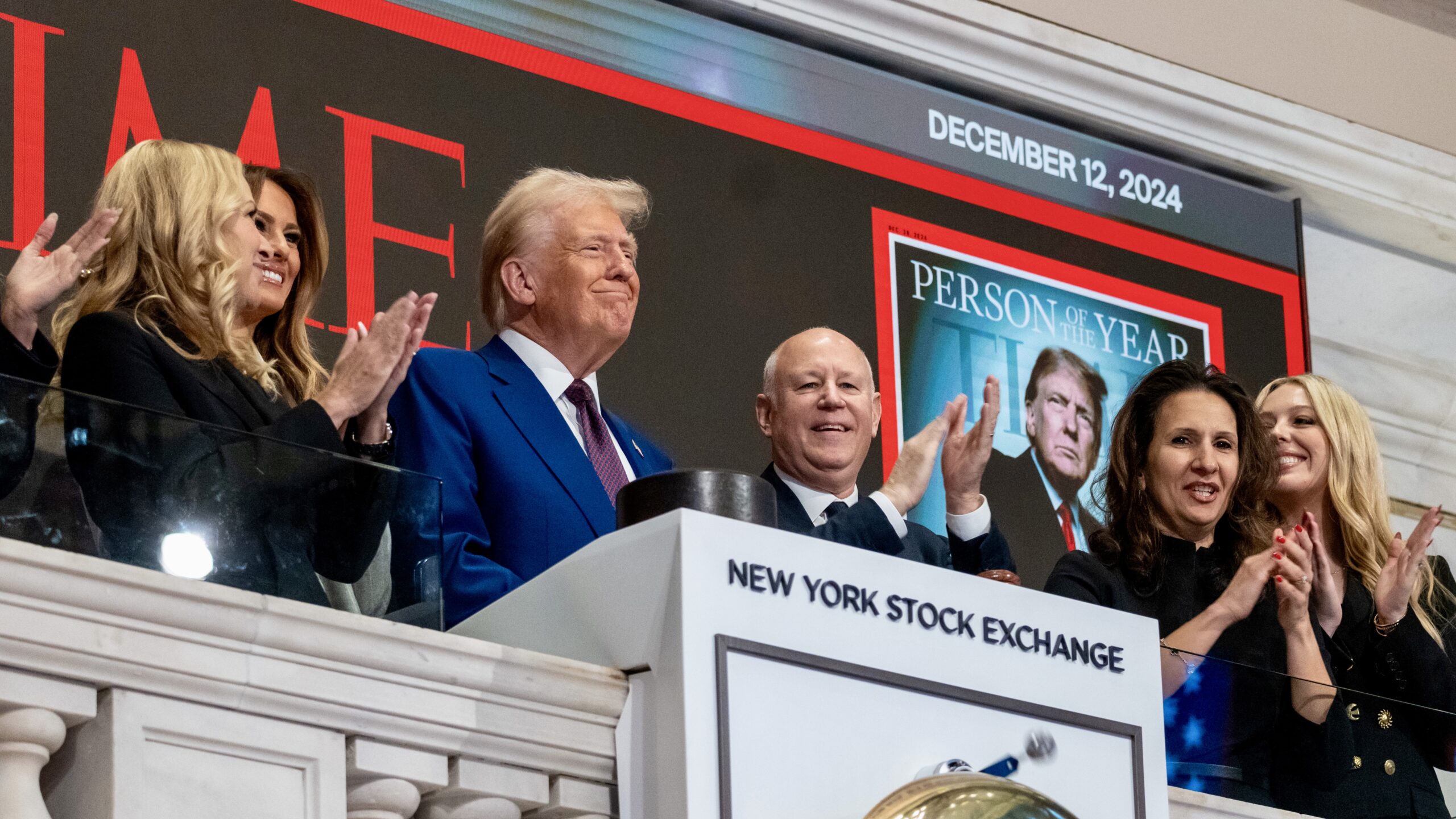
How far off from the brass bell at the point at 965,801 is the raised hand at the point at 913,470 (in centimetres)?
102

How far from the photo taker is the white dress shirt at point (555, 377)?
297cm

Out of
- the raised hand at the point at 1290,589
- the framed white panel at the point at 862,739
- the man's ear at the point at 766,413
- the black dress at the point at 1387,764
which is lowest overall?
the framed white panel at the point at 862,739

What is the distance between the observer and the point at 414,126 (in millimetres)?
4367

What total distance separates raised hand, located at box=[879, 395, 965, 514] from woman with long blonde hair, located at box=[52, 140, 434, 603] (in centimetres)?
79

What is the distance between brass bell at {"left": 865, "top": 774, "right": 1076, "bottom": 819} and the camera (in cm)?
204

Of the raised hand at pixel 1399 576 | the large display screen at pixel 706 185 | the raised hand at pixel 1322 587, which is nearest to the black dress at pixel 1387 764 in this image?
the raised hand at pixel 1322 587

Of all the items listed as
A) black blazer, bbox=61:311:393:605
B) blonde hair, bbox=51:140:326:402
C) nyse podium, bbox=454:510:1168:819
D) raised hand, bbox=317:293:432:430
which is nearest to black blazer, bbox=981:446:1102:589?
blonde hair, bbox=51:140:326:402

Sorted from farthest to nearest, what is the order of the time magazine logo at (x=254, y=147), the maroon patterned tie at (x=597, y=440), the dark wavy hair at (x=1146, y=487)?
1. the time magazine logo at (x=254, y=147)
2. the dark wavy hair at (x=1146, y=487)
3. the maroon patterned tie at (x=597, y=440)

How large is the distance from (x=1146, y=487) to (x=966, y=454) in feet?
1.60

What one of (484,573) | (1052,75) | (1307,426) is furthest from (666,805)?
(1052,75)

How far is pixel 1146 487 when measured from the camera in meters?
3.68

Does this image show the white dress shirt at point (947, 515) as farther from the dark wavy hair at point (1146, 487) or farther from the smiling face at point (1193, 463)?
the smiling face at point (1193, 463)

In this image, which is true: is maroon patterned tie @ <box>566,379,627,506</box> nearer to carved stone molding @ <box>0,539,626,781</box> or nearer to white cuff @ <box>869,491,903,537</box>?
white cuff @ <box>869,491,903,537</box>

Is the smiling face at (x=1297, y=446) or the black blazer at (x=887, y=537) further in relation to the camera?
the smiling face at (x=1297, y=446)
